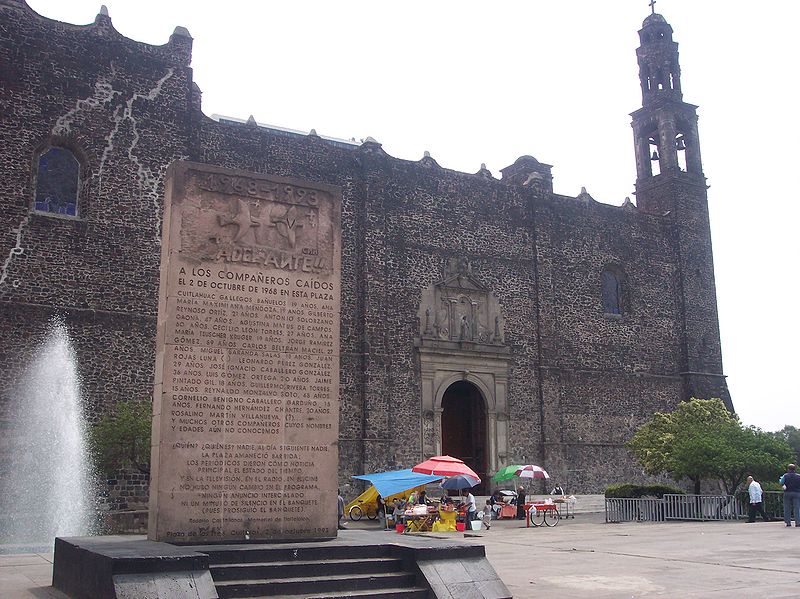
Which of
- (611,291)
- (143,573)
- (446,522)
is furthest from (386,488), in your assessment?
(611,291)

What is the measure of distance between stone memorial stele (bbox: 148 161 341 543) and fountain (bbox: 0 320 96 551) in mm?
8664

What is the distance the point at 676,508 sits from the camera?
18.9 m

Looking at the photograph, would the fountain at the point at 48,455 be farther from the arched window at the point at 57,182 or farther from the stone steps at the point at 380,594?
the stone steps at the point at 380,594

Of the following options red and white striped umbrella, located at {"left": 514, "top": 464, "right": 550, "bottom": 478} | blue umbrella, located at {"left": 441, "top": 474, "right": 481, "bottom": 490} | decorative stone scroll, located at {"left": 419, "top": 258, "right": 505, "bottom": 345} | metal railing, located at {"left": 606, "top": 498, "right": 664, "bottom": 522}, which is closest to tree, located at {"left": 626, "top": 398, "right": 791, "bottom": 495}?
metal railing, located at {"left": 606, "top": 498, "right": 664, "bottom": 522}

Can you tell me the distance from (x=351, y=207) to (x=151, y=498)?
17.2m

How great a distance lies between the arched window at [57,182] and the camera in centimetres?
1988

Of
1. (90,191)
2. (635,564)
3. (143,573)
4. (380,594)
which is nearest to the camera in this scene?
(143,573)

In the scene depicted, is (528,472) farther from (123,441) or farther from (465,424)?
(123,441)

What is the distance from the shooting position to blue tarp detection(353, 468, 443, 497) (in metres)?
17.9

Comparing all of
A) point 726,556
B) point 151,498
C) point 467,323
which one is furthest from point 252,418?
point 467,323

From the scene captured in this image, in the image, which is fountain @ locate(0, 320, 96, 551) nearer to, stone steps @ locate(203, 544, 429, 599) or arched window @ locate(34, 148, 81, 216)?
arched window @ locate(34, 148, 81, 216)

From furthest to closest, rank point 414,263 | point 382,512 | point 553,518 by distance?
point 414,263 < point 382,512 < point 553,518

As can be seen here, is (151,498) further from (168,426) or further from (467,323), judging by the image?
(467,323)

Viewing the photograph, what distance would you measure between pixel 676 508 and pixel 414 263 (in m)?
9.91
